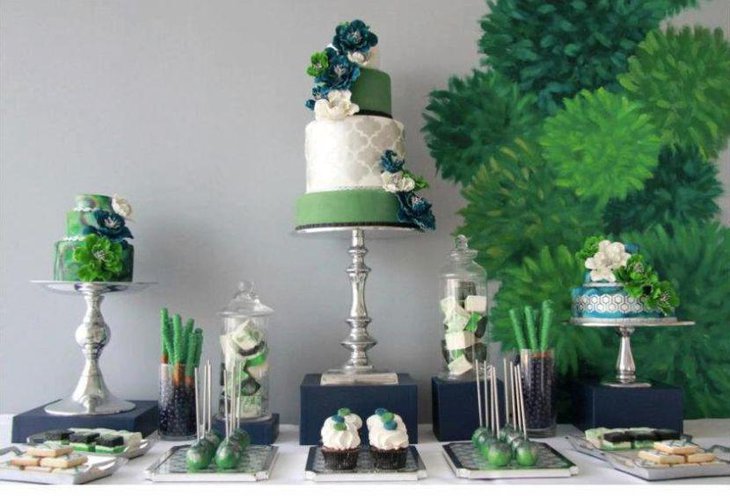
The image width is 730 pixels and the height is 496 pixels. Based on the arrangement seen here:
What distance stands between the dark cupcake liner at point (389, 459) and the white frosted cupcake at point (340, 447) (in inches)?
1.3

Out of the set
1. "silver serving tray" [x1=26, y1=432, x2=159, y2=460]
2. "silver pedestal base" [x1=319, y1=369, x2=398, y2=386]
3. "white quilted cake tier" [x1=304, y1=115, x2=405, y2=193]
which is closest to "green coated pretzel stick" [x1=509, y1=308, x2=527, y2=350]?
"silver pedestal base" [x1=319, y1=369, x2=398, y2=386]

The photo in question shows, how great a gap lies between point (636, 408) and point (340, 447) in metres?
0.58

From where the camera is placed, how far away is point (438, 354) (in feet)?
5.11

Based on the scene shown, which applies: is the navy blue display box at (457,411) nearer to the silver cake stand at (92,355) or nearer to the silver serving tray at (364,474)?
the silver serving tray at (364,474)

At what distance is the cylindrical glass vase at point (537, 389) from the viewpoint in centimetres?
133

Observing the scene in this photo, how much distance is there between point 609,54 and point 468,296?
2.12 feet

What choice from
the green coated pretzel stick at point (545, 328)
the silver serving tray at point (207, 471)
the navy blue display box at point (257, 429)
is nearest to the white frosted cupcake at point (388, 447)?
the silver serving tray at point (207, 471)

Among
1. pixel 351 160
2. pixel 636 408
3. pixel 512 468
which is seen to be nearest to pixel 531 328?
pixel 636 408

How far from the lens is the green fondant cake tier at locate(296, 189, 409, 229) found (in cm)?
132

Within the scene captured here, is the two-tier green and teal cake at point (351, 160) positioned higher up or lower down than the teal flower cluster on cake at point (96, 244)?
higher up

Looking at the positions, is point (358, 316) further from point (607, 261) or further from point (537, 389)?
point (607, 261)

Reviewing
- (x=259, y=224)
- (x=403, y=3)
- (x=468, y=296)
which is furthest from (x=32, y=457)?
(x=403, y=3)
